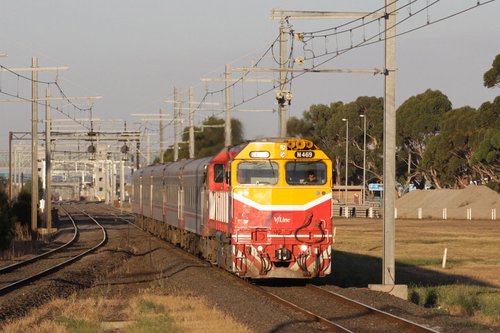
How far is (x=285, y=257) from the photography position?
24.0m

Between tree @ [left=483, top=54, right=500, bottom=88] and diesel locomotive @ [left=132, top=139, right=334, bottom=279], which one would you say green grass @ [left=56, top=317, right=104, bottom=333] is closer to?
diesel locomotive @ [left=132, top=139, right=334, bottom=279]

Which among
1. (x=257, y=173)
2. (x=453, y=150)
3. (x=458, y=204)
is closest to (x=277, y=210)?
(x=257, y=173)

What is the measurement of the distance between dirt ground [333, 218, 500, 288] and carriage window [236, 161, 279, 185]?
6.10 meters

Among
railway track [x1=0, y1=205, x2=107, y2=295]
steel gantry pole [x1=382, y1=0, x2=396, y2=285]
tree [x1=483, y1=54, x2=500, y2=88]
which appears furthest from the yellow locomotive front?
tree [x1=483, y1=54, x2=500, y2=88]

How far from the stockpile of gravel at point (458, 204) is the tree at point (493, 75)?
66.3 feet

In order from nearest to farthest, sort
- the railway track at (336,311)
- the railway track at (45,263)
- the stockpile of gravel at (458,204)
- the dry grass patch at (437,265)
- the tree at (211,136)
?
the railway track at (336,311), the dry grass patch at (437,265), the railway track at (45,263), the tree at (211,136), the stockpile of gravel at (458,204)

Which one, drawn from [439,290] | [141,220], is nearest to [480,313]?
[439,290]

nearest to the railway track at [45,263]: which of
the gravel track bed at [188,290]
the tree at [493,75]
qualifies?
the gravel track bed at [188,290]

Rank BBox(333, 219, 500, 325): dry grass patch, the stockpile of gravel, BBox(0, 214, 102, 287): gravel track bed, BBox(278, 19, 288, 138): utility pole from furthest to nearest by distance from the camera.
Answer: the stockpile of gravel, BBox(278, 19, 288, 138): utility pole, BBox(0, 214, 102, 287): gravel track bed, BBox(333, 219, 500, 325): dry grass patch

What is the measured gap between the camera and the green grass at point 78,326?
53.0ft

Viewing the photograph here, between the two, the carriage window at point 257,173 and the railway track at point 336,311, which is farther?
the carriage window at point 257,173

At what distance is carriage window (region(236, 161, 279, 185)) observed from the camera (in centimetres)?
2461

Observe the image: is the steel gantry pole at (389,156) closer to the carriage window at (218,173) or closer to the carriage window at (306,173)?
the carriage window at (306,173)

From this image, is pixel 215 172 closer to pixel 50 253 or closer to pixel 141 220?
pixel 50 253
